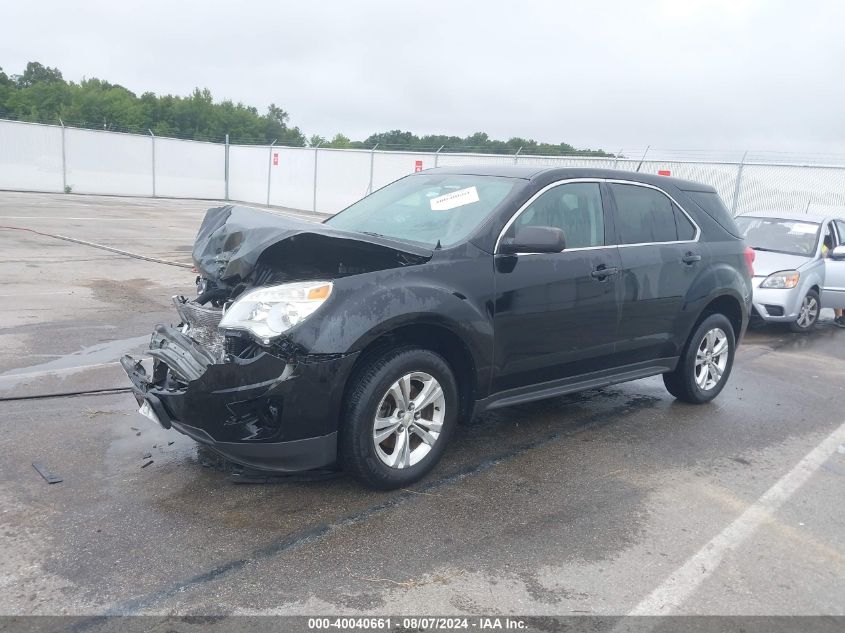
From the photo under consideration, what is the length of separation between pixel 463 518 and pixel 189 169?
3559cm

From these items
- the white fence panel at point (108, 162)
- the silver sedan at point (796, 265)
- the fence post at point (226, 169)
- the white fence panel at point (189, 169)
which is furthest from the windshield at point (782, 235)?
the fence post at point (226, 169)

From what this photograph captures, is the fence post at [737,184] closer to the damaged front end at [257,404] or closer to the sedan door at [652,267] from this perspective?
the sedan door at [652,267]

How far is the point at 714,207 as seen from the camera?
6039mm

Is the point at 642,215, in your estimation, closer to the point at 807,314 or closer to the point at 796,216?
the point at 807,314

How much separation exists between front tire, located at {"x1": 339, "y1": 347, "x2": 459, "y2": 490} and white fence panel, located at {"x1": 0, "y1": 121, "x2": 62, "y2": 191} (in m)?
32.2

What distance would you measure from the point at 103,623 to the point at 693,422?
4.40 m

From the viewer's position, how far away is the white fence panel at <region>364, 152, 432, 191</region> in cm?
2545

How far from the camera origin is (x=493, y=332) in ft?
14.1

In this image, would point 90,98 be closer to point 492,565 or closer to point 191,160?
point 191,160

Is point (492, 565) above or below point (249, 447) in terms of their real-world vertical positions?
below

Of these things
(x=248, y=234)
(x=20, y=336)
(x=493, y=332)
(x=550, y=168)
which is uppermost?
(x=550, y=168)

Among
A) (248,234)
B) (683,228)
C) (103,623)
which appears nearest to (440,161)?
(683,228)

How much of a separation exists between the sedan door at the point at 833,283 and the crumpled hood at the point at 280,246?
26.6 feet

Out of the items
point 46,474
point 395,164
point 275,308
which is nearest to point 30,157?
point 395,164
